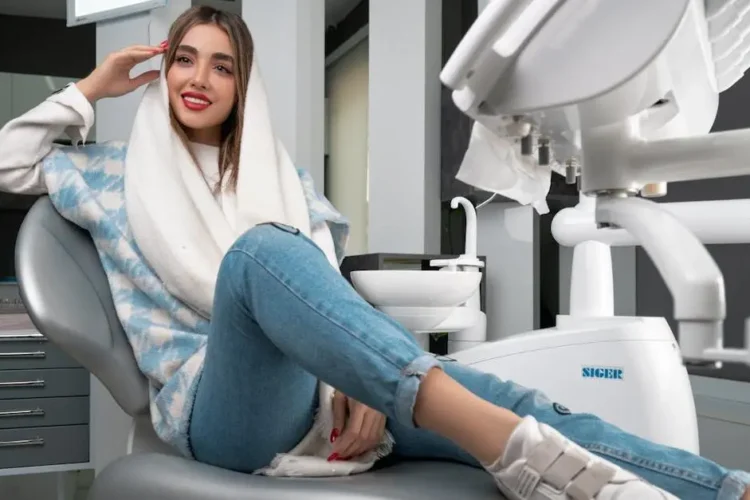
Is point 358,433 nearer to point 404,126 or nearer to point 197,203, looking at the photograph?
point 197,203

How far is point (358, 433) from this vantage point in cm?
93

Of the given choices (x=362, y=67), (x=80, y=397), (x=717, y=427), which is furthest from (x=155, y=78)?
(x=362, y=67)

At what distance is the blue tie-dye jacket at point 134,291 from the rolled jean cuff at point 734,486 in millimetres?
670

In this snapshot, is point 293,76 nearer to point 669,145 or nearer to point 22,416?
point 22,416

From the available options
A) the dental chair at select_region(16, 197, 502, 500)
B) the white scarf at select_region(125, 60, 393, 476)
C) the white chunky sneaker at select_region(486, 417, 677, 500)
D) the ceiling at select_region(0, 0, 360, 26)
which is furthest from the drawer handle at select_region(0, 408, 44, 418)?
the ceiling at select_region(0, 0, 360, 26)

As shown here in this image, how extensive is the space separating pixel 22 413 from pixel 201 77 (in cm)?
97

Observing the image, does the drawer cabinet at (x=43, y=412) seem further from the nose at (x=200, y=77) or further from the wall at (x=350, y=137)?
the wall at (x=350, y=137)

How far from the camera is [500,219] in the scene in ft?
7.61

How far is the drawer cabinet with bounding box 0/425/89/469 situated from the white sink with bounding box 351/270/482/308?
2.66ft

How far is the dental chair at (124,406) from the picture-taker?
80 centimetres

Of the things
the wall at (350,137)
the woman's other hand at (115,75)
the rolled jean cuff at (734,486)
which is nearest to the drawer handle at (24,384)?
the woman's other hand at (115,75)

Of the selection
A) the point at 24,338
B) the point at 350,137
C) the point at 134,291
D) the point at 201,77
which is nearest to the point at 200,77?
the point at 201,77

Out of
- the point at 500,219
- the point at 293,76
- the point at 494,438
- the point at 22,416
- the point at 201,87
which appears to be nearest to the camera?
the point at 494,438

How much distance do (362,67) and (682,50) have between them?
3.86 meters
